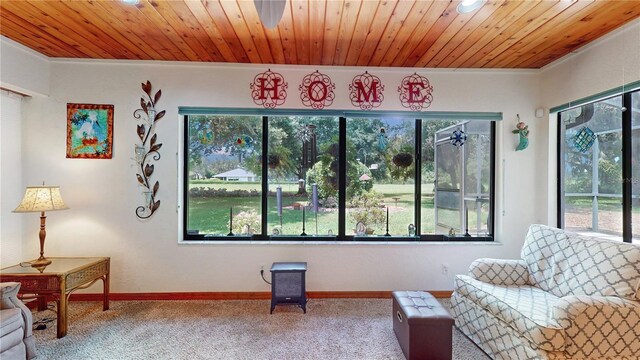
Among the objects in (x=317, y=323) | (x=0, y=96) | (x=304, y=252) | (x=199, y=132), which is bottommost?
(x=317, y=323)

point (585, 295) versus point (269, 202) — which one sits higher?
point (269, 202)

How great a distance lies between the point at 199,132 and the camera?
131 inches

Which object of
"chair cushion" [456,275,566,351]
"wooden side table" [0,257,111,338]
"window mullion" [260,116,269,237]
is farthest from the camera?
"window mullion" [260,116,269,237]

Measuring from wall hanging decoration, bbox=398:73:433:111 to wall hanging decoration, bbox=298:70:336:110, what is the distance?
0.84 meters

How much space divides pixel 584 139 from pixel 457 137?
1.17m

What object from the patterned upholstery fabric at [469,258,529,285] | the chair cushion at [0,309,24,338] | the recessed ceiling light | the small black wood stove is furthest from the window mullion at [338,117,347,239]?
the chair cushion at [0,309,24,338]

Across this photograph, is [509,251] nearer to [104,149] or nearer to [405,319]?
[405,319]

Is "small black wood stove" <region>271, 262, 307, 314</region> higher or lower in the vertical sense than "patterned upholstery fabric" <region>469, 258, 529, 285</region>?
lower

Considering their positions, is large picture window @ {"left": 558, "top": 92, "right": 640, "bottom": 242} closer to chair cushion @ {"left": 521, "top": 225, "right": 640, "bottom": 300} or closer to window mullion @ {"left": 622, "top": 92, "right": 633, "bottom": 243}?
window mullion @ {"left": 622, "top": 92, "right": 633, "bottom": 243}

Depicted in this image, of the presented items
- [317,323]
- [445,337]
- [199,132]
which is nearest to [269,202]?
[199,132]

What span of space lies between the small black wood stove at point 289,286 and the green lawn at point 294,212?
24.2 inches

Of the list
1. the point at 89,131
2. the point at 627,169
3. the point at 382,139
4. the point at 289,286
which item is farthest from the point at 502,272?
the point at 89,131

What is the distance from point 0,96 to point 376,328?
4.38 metres

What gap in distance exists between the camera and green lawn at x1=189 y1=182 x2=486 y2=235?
3.35 m
